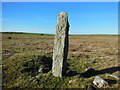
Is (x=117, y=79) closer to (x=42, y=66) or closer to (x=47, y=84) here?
(x=47, y=84)

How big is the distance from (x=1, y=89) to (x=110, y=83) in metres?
7.75

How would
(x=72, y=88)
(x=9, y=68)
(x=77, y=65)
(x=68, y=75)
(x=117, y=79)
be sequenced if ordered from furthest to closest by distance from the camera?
(x=77, y=65), (x=9, y=68), (x=68, y=75), (x=117, y=79), (x=72, y=88)

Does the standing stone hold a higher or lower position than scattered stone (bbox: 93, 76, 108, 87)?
higher

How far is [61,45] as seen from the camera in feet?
38.8

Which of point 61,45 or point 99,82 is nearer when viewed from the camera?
point 99,82

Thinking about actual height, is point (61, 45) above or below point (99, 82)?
above

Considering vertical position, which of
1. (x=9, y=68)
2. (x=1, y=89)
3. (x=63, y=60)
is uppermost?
(x=63, y=60)

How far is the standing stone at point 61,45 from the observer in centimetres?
1163

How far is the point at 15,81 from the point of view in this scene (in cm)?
1152

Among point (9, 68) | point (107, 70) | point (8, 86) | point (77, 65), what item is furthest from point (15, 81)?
point (107, 70)

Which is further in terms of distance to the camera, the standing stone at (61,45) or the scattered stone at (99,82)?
the standing stone at (61,45)

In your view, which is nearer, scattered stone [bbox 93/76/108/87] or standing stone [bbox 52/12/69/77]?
scattered stone [bbox 93/76/108/87]

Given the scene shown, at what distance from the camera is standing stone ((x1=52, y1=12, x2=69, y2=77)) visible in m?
11.6

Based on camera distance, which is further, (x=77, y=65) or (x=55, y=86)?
(x=77, y=65)
